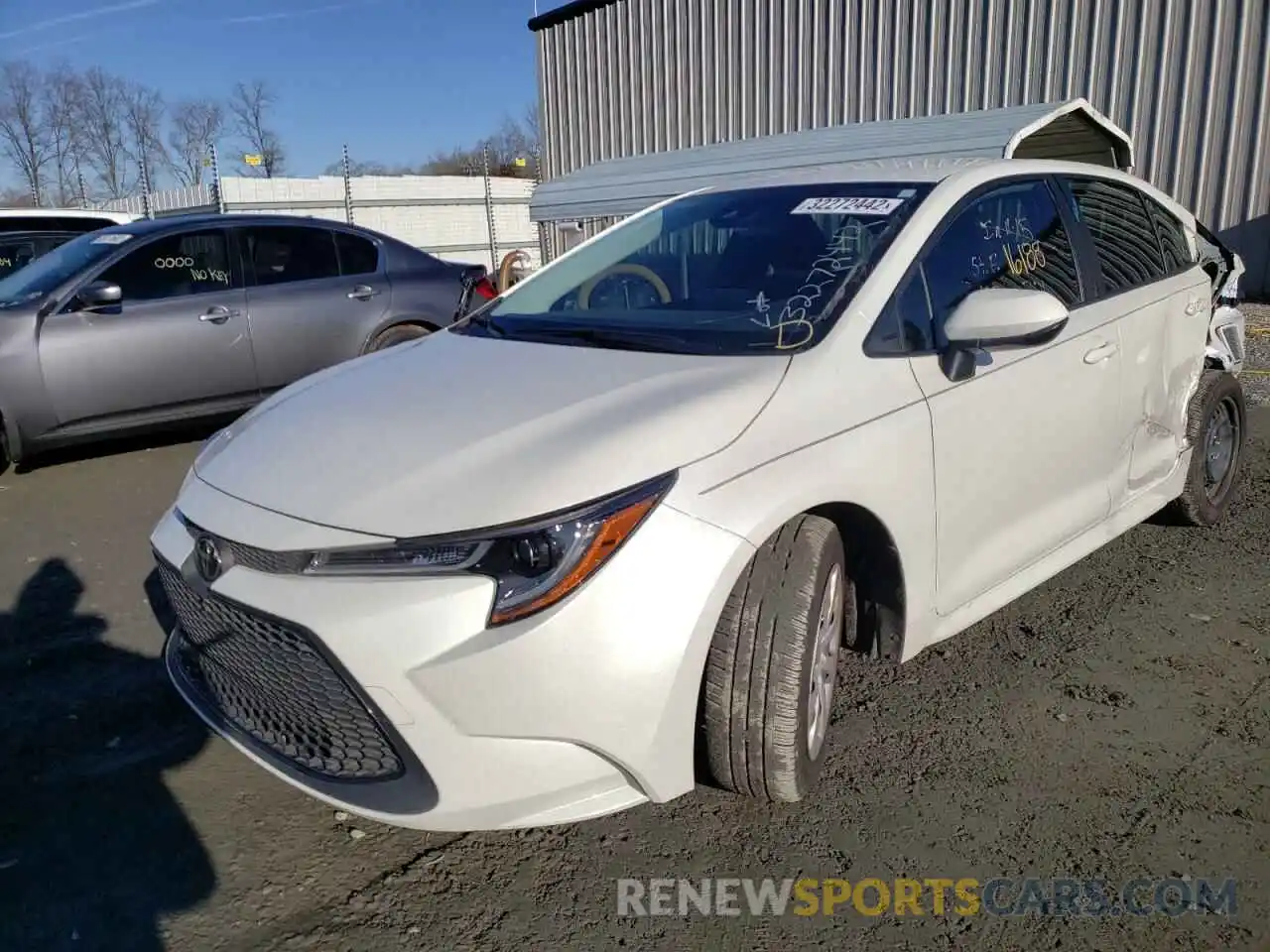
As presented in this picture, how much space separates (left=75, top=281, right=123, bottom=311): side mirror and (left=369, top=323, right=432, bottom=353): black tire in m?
1.59

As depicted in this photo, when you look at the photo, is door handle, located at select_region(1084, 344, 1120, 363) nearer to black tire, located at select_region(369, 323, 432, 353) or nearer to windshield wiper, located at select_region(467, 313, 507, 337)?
windshield wiper, located at select_region(467, 313, 507, 337)

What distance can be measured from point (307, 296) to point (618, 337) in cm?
434

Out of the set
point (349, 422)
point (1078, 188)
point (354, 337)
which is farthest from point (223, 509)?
point (354, 337)

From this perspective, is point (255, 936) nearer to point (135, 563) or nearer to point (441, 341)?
point (441, 341)

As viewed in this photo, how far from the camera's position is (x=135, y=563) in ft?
14.1

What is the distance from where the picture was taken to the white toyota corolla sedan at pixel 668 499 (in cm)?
193

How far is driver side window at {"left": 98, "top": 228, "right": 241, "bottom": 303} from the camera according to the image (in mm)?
5918

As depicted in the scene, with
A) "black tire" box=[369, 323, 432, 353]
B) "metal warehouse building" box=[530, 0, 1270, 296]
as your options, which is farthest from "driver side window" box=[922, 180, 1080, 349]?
"metal warehouse building" box=[530, 0, 1270, 296]

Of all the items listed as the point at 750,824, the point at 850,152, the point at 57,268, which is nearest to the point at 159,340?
the point at 57,268

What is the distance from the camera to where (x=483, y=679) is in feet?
6.19

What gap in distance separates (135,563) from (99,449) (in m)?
2.55

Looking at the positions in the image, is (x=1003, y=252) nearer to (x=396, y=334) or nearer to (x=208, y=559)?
(x=208, y=559)

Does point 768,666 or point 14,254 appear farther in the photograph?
point 14,254

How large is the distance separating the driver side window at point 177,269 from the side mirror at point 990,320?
5065mm
